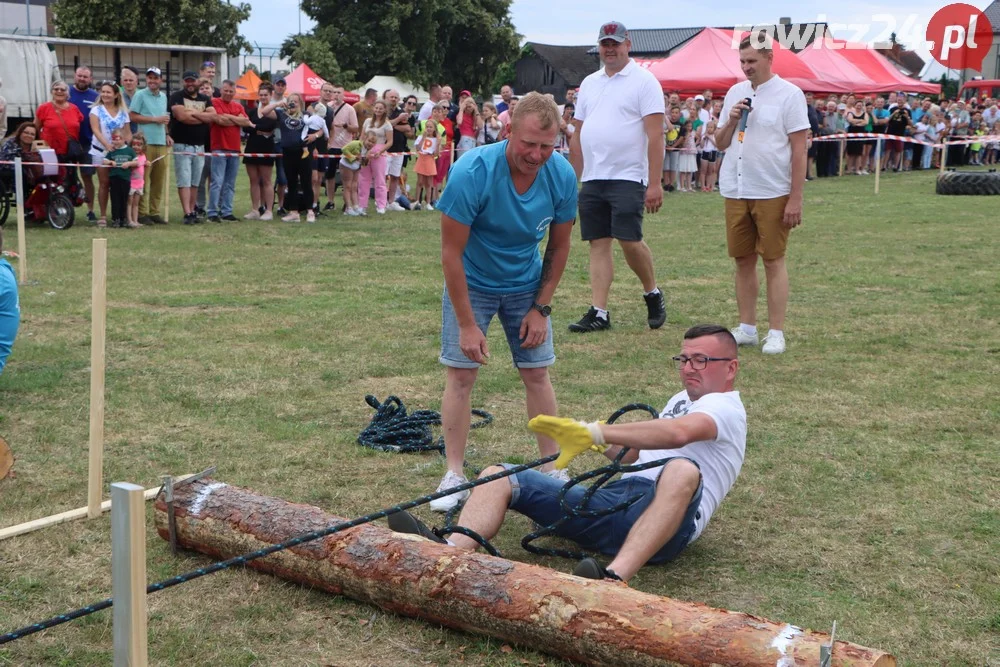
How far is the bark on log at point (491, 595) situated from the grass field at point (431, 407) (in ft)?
0.31

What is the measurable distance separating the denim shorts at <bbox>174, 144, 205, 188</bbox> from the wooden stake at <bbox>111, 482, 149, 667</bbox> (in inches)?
472

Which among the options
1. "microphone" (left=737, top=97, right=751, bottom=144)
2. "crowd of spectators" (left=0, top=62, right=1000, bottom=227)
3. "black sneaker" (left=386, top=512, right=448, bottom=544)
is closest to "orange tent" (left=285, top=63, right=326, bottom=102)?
"crowd of spectators" (left=0, top=62, right=1000, bottom=227)

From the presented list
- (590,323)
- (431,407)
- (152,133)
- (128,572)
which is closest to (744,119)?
(590,323)

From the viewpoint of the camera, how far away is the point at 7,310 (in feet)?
19.2

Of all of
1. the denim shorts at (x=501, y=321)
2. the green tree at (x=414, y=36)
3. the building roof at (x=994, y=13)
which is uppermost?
the building roof at (x=994, y=13)

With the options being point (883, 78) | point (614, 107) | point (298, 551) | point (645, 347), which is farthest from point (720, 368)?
point (883, 78)

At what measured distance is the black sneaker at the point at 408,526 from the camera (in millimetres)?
3613

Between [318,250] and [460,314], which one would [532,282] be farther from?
[318,250]

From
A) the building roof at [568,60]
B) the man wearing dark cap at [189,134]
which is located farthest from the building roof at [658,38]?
the man wearing dark cap at [189,134]

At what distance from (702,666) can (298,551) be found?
141 cm

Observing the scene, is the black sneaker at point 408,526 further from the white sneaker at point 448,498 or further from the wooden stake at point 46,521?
the wooden stake at point 46,521

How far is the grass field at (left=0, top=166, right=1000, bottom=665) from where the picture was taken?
3430 millimetres

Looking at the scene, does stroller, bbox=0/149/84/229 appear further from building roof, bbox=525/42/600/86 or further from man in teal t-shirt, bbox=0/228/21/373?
building roof, bbox=525/42/600/86

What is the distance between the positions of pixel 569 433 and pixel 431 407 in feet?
8.80
